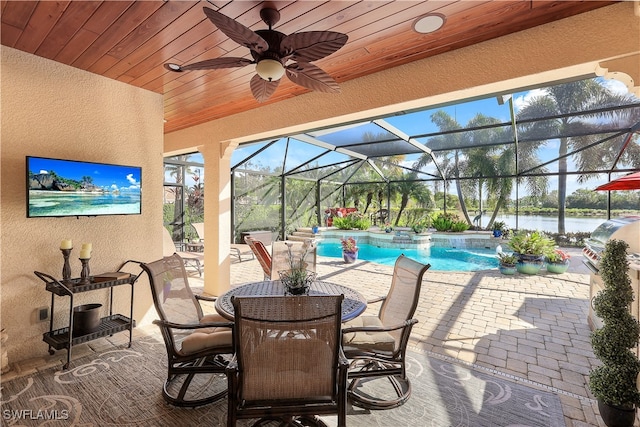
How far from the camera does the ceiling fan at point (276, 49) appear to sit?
5.95ft

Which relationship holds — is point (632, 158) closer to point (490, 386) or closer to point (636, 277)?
point (636, 277)

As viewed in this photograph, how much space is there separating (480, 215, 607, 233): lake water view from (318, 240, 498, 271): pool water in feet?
6.44

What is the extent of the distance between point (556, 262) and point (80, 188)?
8.81m

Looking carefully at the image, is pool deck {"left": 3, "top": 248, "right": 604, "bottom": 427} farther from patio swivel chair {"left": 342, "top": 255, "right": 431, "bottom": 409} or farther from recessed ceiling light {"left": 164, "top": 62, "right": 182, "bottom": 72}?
recessed ceiling light {"left": 164, "top": 62, "right": 182, "bottom": 72}

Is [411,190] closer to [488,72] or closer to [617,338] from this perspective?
[488,72]

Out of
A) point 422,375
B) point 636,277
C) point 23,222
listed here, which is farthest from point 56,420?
point 636,277

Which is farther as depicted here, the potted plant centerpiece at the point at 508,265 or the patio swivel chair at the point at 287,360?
the potted plant centerpiece at the point at 508,265

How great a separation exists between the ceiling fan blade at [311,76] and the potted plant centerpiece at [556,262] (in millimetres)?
6992

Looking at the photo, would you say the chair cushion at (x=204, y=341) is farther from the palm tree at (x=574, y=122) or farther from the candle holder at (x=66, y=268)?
the palm tree at (x=574, y=122)

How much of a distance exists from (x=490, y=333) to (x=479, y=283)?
98.3 inches

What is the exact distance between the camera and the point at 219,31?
8.37 ft

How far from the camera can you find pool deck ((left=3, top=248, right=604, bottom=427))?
9.14ft

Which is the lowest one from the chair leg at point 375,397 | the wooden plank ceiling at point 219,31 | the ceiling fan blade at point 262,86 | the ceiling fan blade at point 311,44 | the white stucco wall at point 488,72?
the chair leg at point 375,397

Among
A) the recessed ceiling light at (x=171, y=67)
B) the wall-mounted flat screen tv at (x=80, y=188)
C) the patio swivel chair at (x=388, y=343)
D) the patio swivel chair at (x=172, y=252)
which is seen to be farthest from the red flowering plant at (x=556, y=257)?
the wall-mounted flat screen tv at (x=80, y=188)
